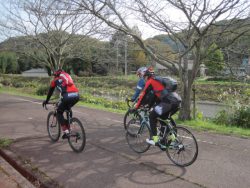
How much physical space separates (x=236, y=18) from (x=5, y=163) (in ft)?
25.3

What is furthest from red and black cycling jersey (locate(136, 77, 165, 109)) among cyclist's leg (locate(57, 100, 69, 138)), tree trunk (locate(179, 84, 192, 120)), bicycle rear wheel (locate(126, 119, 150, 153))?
tree trunk (locate(179, 84, 192, 120))

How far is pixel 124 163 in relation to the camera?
19.4ft

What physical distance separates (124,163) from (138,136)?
1004mm

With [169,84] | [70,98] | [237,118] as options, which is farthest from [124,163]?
[237,118]

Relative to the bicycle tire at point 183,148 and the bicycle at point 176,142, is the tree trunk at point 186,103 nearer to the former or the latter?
the bicycle at point 176,142

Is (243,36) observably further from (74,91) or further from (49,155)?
(49,155)

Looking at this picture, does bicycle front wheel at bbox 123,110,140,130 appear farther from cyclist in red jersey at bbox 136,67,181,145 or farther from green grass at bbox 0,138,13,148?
green grass at bbox 0,138,13,148

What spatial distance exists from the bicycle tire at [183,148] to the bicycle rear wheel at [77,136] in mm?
1970

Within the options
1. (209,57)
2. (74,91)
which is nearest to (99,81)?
(209,57)

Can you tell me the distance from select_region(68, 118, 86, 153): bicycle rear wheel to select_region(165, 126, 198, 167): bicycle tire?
1970 millimetres

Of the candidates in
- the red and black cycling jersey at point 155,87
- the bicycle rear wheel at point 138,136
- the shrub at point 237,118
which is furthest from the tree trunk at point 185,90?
the red and black cycling jersey at point 155,87

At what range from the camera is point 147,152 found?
6664 millimetres

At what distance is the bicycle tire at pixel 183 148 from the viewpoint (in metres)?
5.61

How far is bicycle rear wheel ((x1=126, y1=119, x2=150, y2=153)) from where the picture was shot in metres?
6.62
